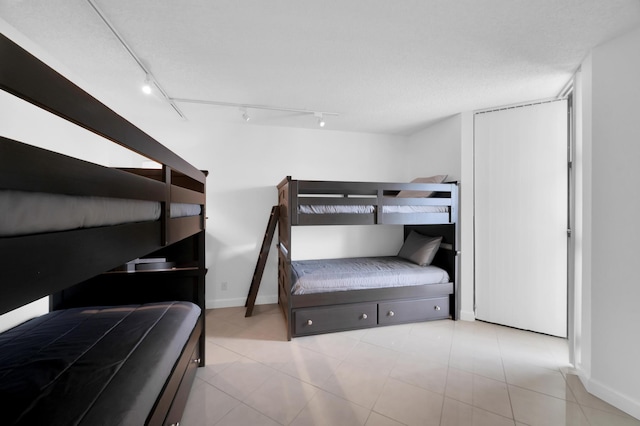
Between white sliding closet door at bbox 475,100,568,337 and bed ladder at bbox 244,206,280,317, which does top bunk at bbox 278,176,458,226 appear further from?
bed ladder at bbox 244,206,280,317

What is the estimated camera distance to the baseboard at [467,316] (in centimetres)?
277

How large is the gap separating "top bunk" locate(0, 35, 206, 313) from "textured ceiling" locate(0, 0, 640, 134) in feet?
3.60

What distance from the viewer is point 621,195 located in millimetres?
1604

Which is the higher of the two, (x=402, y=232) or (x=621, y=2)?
(x=621, y=2)

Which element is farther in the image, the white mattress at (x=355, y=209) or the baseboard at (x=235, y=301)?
the baseboard at (x=235, y=301)

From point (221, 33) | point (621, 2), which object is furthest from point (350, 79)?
point (621, 2)

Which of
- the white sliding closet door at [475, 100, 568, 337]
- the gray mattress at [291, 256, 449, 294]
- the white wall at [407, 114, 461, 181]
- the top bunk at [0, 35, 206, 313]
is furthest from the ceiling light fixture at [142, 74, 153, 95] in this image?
the white sliding closet door at [475, 100, 568, 337]

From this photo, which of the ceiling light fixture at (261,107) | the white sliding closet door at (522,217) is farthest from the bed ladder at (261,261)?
the white sliding closet door at (522,217)

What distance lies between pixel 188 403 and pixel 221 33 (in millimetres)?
2389

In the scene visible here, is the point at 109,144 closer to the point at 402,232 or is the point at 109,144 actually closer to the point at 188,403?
the point at 188,403

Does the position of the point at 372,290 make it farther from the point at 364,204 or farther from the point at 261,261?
the point at 261,261

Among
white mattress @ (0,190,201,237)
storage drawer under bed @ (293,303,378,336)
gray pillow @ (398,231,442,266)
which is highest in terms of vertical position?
white mattress @ (0,190,201,237)

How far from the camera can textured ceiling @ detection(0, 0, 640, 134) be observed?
1.42 metres

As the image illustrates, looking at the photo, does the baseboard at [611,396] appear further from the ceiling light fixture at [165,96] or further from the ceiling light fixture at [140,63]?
the ceiling light fixture at [140,63]
